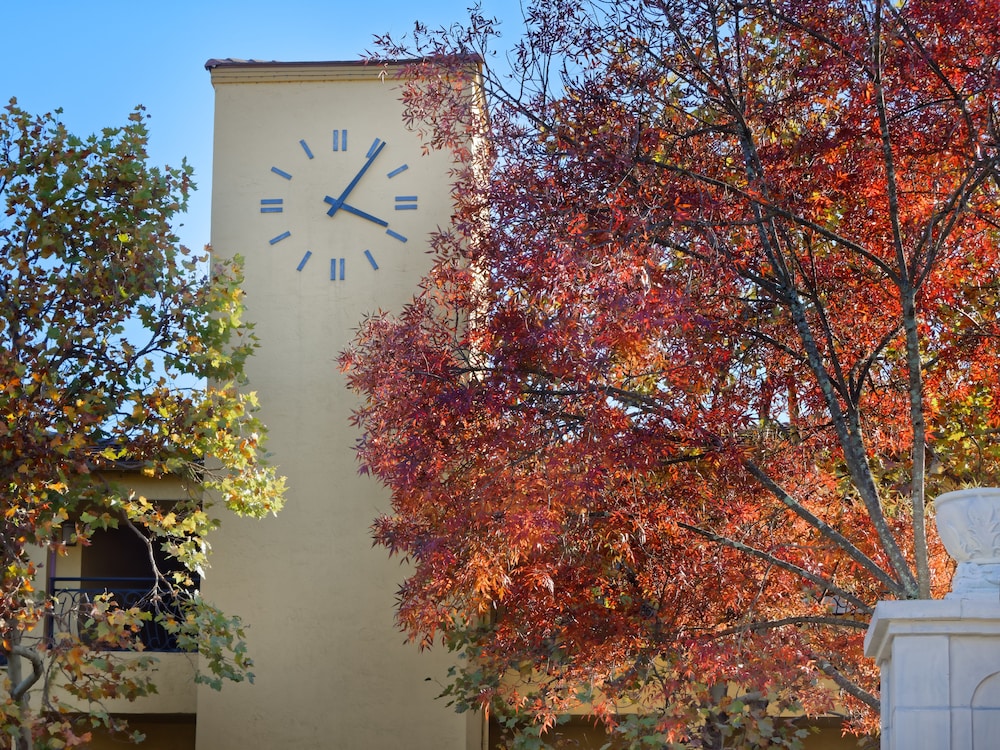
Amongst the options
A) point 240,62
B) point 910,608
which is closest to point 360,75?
point 240,62

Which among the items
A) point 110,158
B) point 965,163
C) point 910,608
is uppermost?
point 110,158

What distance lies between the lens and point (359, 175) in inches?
610

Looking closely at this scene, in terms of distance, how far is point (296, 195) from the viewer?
15.5 m

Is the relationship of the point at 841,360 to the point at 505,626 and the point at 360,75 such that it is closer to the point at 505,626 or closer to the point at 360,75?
the point at 505,626

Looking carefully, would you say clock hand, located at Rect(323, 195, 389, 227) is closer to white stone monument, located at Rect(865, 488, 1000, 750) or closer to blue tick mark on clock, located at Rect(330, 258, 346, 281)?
blue tick mark on clock, located at Rect(330, 258, 346, 281)

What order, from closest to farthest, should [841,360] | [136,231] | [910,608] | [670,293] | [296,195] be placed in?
[910,608]
[670,293]
[841,360]
[136,231]
[296,195]

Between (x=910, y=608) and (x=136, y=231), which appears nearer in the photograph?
(x=910, y=608)

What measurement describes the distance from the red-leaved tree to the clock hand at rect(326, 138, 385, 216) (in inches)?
181

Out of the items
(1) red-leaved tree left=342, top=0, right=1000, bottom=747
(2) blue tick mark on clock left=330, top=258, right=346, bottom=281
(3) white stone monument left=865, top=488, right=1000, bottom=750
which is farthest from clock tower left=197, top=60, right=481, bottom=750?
(3) white stone monument left=865, top=488, right=1000, bottom=750

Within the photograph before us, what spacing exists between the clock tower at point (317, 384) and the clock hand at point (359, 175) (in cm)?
2

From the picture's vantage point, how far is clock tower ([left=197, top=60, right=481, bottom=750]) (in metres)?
14.3

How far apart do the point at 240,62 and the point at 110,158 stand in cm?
331

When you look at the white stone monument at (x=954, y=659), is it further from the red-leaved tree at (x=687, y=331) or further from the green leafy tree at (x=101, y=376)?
the green leafy tree at (x=101, y=376)

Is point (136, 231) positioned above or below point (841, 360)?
above
